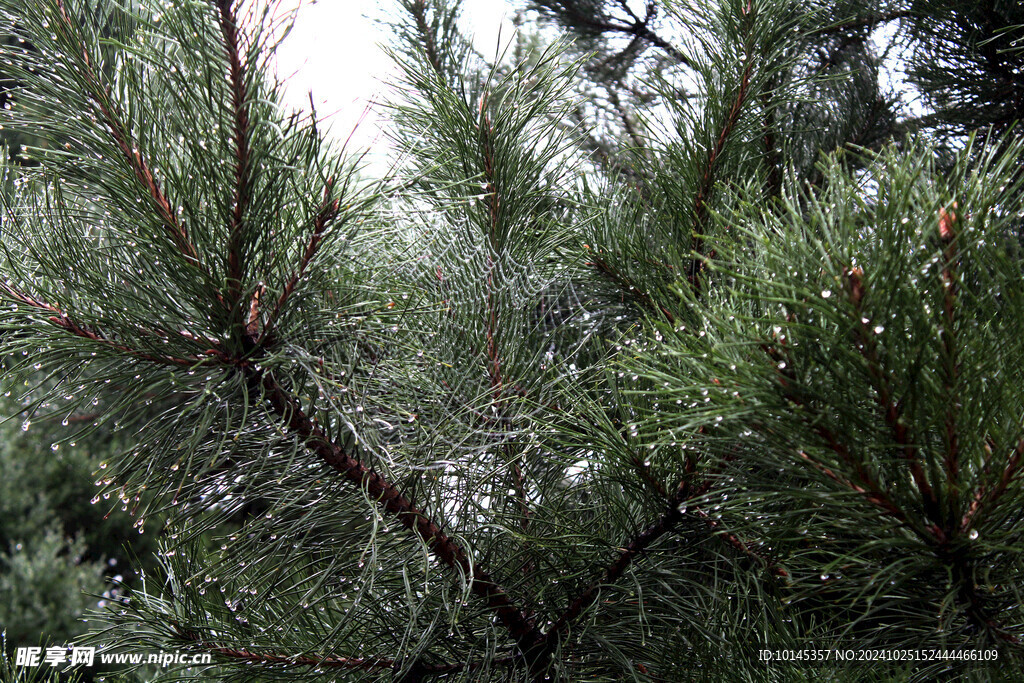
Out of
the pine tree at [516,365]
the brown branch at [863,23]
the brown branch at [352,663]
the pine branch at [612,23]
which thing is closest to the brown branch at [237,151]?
the pine tree at [516,365]

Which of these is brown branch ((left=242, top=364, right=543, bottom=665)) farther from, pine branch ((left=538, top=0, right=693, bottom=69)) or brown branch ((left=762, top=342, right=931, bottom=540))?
→ pine branch ((left=538, top=0, right=693, bottom=69))

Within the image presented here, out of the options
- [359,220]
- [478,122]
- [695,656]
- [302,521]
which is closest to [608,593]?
[695,656]

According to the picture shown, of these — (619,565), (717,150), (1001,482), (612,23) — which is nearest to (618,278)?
(717,150)

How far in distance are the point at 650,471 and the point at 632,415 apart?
0.05m

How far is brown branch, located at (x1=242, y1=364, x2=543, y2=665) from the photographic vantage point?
1.65ft

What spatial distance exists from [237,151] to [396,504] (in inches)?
11.7

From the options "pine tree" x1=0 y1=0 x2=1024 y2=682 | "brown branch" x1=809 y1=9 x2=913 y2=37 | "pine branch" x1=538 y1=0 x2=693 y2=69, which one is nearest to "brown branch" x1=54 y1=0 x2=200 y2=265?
"pine tree" x1=0 y1=0 x2=1024 y2=682

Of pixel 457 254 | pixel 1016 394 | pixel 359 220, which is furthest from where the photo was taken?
pixel 457 254

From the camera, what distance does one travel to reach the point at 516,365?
2.19 ft

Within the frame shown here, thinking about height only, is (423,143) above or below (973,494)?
above

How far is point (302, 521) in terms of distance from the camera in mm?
516

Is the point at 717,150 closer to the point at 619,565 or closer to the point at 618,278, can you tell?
the point at 618,278

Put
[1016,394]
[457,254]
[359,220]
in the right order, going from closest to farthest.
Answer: [1016,394] < [359,220] < [457,254]

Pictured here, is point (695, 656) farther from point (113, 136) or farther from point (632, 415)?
point (113, 136)
